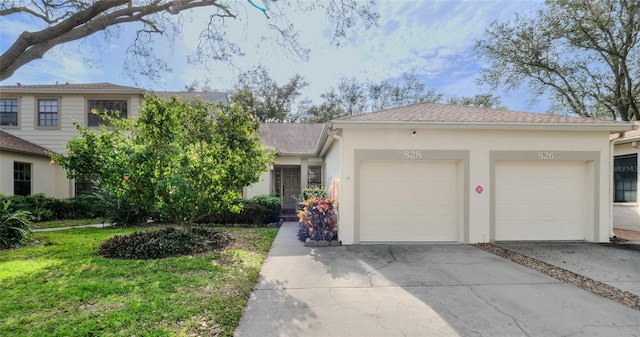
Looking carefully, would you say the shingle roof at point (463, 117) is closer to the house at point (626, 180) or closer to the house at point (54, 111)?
the house at point (626, 180)

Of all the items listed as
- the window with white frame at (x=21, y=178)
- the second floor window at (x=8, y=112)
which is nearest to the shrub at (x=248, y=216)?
the window with white frame at (x=21, y=178)

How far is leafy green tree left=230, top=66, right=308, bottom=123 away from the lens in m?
27.0

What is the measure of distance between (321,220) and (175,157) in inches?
152

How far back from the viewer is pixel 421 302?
4074 mm

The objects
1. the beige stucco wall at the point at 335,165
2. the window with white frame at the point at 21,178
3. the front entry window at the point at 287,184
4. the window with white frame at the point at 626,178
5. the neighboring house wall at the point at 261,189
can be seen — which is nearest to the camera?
the beige stucco wall at the point at 335,165

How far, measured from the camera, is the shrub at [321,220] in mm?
7656

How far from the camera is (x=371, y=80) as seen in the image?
93.4 ft

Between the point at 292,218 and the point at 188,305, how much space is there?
8.58 metres

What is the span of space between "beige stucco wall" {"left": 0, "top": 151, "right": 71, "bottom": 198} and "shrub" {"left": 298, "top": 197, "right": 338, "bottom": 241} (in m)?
12.6

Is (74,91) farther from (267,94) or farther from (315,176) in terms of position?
(267,94)

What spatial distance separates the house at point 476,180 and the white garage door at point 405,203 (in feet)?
0.09

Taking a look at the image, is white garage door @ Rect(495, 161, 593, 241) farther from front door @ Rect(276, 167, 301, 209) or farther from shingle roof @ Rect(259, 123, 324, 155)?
front door @ Rect(276, 167, 301, 209)

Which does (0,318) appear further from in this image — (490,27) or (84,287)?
(490,27)

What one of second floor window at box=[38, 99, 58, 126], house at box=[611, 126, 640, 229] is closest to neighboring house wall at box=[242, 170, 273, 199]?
second floor window at box=[38, 99, 58, 126]
